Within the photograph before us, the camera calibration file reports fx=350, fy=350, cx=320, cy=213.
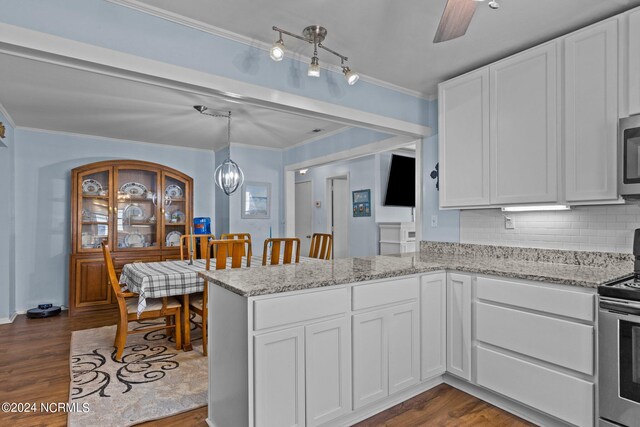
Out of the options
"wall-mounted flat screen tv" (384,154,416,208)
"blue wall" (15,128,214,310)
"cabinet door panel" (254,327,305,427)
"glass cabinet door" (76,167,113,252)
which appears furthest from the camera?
"wall-mounted flat screen tv" (384,154,416,208)

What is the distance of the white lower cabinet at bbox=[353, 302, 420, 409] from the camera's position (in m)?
2.02

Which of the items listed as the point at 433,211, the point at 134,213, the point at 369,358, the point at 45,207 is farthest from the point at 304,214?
the point at 369,358

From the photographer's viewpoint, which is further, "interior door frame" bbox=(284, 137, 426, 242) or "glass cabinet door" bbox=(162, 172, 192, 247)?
"glass cabinet door" bbox=(162, 172, 192, 247)

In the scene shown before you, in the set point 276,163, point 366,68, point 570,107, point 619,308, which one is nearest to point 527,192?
point 570,107

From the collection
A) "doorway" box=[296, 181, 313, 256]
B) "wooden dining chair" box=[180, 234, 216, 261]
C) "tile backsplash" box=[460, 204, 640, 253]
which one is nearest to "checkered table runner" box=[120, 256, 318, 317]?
"wooden dining chair" box=[180, 234, 216, 261]

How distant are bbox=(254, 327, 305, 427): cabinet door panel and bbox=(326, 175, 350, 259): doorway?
4.84 m

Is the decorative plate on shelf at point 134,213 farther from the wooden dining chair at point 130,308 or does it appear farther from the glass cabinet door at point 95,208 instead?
the wooden dining chair at point 130,308

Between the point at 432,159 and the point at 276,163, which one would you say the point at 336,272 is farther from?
the point at 276,163

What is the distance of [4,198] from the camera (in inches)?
160

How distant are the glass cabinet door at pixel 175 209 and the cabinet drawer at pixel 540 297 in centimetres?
450

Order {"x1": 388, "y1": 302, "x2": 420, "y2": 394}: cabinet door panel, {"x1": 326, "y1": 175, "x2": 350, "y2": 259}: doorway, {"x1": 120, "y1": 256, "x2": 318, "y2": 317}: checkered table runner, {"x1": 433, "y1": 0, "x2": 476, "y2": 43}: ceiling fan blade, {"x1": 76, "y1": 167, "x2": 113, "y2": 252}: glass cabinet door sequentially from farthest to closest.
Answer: {"x1": 326, "y1": 175, "x2": 350, "y2": 259}: doorway → {"x1": 76, "y1": 167, "x2": 113, "y2": 252}: glass cabinet door → {"x1": 120, "y1": 256, "x2": 318, "y2": 317}: checkered table runner → {"x1": 388, "y1": 302, "x2": 420, "y2": 394}: cabinet door panel → {"x1": 433, "y1": 0, "x2": 476, "y2": 43}: ceiling fan blade

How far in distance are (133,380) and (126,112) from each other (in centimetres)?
281

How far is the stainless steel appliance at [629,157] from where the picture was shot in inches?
74.2

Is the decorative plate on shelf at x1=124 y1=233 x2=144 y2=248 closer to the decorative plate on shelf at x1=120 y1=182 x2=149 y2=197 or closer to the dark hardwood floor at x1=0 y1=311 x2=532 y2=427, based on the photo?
the decorative plate on shelf at x1=120 y1=182 x2=149 y2=197
